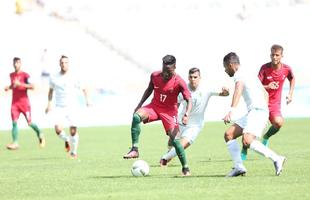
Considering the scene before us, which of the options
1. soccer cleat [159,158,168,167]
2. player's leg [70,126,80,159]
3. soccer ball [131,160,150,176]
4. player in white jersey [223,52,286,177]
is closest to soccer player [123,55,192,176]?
soccer ball [131,160,150,176]

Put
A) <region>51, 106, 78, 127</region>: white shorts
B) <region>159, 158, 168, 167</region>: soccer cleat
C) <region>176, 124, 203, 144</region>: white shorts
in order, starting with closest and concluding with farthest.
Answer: <region>159, 158, 168, 167</region>: soccer cleat
<region>176, 124, 203, 144</region>: white shorts
<region>51, 106, 78, 127</region>: white shorts

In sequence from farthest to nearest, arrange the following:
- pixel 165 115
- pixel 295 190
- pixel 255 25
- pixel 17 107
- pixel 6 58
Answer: pixel 255 25, pixel 6 58, pixel 17 107, pixel 165 115, pixel 295 190

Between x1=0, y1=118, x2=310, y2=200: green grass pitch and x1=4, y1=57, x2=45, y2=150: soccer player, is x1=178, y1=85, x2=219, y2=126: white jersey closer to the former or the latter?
x1=0, y1=118, x2=310, y2=200: green grass pitch

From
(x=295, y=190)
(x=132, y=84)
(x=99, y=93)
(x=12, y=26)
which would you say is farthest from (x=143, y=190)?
(x=12, y=26)

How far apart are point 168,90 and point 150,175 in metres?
1.45

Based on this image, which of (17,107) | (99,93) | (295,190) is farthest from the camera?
(99,93)

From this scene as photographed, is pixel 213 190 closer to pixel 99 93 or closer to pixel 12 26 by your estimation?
pixel 99 93

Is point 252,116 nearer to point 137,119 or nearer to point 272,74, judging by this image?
point 137,119

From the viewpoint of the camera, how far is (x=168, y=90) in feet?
47.0

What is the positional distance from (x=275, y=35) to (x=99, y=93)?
10.5 metres

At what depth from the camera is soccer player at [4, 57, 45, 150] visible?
2441 centimetres

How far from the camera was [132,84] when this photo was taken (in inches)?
1724

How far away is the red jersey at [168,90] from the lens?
14219 millimetres

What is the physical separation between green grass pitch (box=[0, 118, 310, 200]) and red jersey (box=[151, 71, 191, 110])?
47.4 inches
